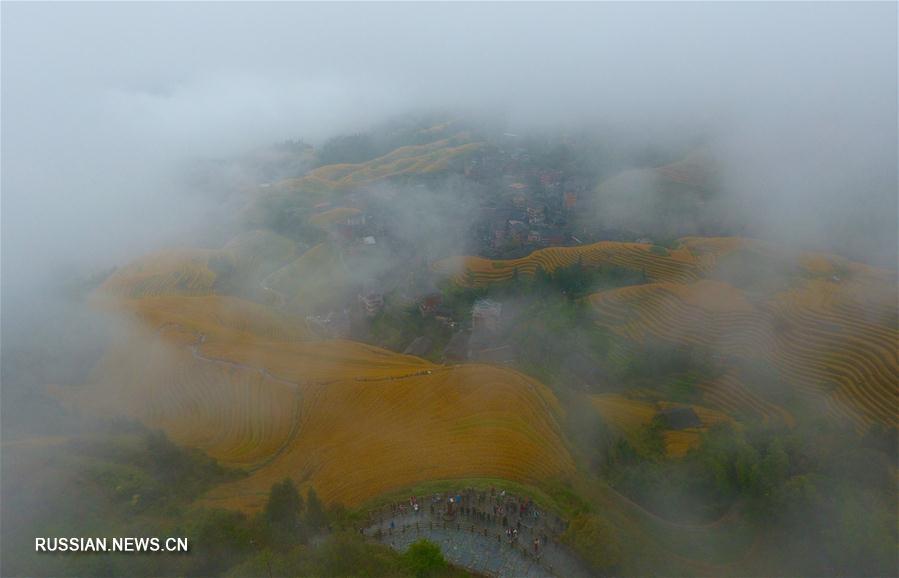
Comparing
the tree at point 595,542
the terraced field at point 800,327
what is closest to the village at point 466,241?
the terraced field at point 800,327

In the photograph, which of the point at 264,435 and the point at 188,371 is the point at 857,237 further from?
A: the point at 188,371

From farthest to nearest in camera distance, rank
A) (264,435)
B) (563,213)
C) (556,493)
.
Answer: (563,213) → (264,435) → (556,493)

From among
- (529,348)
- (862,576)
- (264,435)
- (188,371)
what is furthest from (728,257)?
(188,371)

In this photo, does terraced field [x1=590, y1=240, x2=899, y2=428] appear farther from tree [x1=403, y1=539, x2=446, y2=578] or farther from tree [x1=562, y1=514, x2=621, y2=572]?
tree [x1=403, y1=539, x2=446, y2=578]

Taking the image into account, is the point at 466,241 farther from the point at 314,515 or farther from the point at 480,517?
the point at 314,515

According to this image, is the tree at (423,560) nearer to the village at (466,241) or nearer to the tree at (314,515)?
the tree at (314,515)

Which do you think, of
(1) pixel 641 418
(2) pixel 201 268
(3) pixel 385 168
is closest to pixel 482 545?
(1) pixel 641 418

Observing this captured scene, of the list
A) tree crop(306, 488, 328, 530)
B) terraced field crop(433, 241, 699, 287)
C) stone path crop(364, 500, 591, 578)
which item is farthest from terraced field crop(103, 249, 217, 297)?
stone path crop(364, 500, 591, 578)
